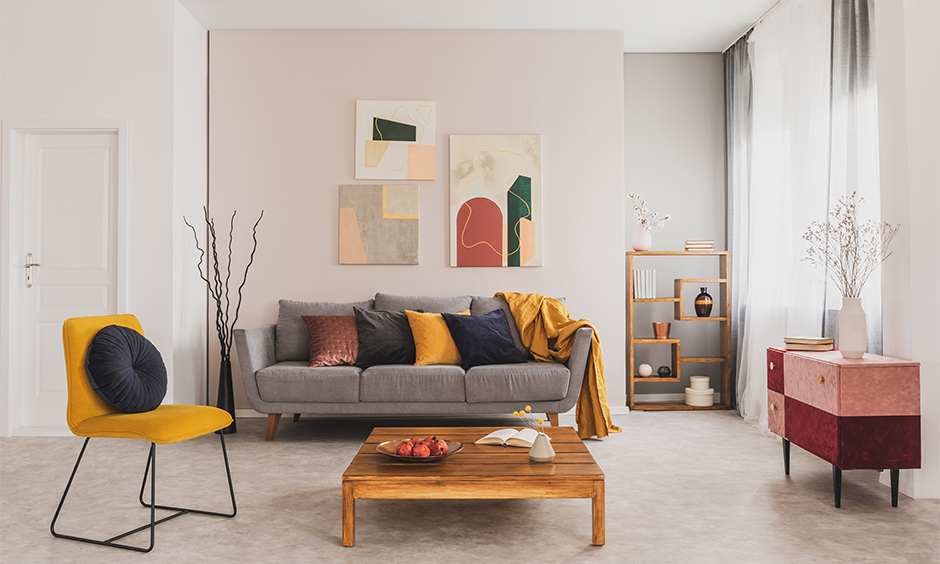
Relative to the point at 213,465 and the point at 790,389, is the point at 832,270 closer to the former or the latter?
the point at 790,389

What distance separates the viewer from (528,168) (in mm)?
5031

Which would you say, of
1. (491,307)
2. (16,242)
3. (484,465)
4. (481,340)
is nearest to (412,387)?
(481,340)

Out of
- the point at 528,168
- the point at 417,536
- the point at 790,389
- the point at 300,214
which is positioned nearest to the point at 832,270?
the point at 790,389

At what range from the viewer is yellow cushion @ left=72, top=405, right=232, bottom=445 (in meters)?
2.50

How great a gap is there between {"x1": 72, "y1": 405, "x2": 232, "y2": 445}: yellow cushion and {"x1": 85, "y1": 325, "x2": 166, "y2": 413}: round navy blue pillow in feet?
0.22

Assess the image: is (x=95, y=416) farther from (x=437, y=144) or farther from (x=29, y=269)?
(x=437, y=144)

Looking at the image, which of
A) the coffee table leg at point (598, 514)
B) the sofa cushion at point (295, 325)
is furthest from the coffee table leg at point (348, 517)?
the sofa cushion at point (295, 325)

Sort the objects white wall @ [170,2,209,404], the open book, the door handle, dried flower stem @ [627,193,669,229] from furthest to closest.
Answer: dried flower stem @ [627,193,669,229] < white wall @ [170,2,209,404] < the door handle < the open book

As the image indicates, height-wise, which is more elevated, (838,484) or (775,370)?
(775,370)

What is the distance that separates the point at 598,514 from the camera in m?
2.46

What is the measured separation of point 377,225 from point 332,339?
1069 mm

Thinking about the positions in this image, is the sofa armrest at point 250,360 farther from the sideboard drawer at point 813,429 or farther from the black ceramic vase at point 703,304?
the black ceramic vase at point 703,304

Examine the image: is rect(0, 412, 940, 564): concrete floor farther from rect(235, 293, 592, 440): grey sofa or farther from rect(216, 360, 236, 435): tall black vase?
rect(216, 360, 236, 435): tall black vase

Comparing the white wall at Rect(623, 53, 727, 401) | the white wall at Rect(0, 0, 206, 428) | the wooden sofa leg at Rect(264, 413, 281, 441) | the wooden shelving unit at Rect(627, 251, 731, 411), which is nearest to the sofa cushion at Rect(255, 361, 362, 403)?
the wooden sofa leg at Rect(264, 413, 281, 441)
